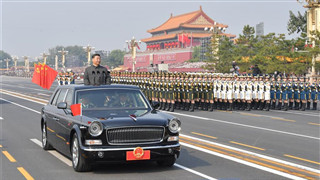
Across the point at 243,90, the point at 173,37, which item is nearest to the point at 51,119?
the point at 243,90

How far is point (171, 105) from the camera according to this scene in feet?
85.4

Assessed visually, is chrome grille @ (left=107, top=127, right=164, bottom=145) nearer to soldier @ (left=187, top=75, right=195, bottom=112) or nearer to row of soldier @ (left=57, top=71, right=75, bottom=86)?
soldier @ (left=187, top=75, right=195, bottom=112)

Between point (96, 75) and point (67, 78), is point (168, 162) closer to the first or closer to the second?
point (96, 75)

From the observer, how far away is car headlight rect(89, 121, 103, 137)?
29.0 feet

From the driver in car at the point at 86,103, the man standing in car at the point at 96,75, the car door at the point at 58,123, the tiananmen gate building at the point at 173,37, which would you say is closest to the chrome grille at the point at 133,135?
the driver in car at the point at 86,103

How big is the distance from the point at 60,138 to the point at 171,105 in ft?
51.4

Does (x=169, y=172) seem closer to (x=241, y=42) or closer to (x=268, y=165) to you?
(x=268, y=165)

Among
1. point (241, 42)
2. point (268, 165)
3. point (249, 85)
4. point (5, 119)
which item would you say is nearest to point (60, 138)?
point (268, 165)

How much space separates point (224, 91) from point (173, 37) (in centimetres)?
11348

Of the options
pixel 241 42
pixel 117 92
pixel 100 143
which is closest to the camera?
pixel 100 143

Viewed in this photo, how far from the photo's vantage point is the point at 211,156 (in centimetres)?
1138

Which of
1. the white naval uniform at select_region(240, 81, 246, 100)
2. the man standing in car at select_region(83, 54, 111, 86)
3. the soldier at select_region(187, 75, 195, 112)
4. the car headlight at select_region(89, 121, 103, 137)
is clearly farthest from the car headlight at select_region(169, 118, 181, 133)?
the white naval uniform at select_region(240, 81, 246, 100)

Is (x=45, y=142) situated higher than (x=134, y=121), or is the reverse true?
(x=134, y=121)

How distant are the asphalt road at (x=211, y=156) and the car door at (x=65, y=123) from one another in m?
0.41
